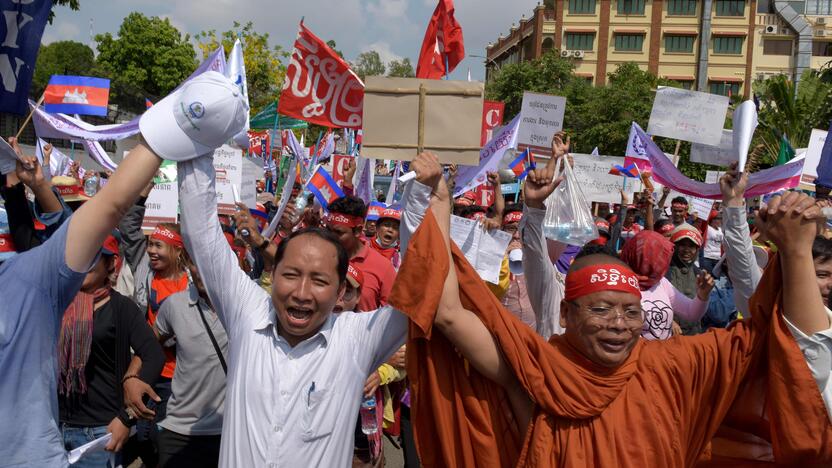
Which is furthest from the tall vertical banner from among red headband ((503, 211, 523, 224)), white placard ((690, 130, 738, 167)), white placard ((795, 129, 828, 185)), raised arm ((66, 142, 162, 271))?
raised arm ((66, 142, 162, 271))

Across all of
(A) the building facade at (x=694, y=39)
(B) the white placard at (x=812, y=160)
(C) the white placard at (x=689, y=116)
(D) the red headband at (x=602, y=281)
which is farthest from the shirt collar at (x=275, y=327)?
(A) the building facade at (x=694, y=39)

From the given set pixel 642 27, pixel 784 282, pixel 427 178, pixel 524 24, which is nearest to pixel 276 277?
pixel 427 178

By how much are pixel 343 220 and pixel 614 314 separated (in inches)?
116

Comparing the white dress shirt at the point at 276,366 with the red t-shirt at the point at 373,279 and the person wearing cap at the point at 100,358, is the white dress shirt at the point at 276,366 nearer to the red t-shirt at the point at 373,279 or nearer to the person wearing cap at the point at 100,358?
the person wearing cap at the point at 100,358

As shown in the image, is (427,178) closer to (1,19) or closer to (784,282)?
(784,282)

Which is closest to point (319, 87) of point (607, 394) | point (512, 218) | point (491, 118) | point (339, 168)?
point (512, 218)

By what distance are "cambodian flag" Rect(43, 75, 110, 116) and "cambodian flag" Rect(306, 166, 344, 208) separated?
4.49 meters

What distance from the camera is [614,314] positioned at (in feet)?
7.75

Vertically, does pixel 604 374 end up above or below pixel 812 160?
below

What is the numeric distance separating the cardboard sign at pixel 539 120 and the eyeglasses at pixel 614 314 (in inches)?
205

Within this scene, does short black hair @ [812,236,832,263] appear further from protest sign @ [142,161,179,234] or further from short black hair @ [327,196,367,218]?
protest sign @ [142,161,179,234]

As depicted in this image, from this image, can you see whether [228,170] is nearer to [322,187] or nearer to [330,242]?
[322,187]

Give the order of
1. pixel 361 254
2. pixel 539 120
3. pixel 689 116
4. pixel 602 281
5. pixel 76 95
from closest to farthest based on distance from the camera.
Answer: pixel 602 281 → pixel 361 254 → pixel 539 120 → pixel 689 116 → pixel 76 95

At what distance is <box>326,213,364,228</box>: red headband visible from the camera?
5027mm
